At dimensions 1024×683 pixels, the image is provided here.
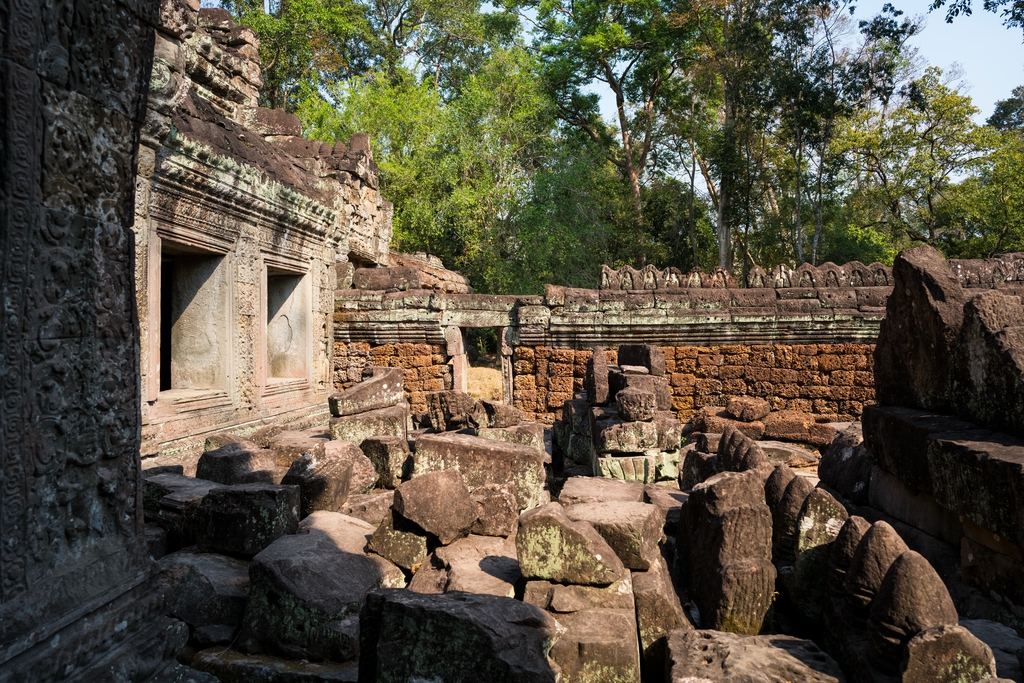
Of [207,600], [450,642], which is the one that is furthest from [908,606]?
[207,600]

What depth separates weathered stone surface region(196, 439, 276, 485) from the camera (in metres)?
4.66

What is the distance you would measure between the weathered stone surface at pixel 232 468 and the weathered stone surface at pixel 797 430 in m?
6.46

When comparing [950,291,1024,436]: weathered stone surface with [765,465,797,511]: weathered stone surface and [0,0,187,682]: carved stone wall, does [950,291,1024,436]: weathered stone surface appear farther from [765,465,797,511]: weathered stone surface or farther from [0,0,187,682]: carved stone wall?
[0,0,187,682]: carved stone wall

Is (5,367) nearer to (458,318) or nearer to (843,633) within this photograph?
(843,633)

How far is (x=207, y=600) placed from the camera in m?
2.95

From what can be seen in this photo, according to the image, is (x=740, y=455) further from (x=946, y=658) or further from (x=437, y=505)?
(x=946, y=658)

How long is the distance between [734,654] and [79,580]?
7.05 feet

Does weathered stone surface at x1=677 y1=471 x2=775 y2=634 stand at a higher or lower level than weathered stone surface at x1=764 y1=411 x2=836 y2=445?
higher

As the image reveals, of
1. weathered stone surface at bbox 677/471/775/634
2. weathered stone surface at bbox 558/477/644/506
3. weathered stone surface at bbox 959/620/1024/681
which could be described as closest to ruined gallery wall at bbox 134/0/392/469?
weathered stone surface at bbox 558/477/644/506

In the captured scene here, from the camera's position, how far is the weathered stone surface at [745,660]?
7.32 ft

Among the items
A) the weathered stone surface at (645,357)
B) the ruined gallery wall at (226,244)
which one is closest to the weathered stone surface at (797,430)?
the weathered stone surface at (645,357)

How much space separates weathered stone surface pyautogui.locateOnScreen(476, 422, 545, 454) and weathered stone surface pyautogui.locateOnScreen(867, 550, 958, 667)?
3.56 metres

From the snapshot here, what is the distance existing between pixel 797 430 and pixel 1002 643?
263 inches

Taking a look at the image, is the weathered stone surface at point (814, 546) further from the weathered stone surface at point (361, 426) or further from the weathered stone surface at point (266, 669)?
the weathered stone surface at point (361, 426)
